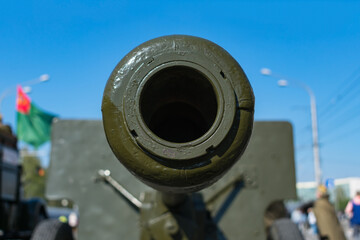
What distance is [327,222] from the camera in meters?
5.30

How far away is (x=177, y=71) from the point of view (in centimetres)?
225

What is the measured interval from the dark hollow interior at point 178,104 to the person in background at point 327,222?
10.4 feet

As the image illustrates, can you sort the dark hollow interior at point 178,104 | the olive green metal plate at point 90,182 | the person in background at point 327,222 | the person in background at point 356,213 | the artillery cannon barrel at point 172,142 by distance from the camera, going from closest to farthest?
1. the artillery cannon barrel at point 172,142
2. the dark hollow interior at point 178,104
3. the olive green metal plate at point 90,182
4. the person in background at point 327,222
5. the person in background at point 356,213

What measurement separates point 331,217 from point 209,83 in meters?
3.77

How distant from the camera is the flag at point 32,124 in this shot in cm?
1283

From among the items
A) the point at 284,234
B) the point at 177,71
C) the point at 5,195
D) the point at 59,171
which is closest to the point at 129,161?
the point at 177,71

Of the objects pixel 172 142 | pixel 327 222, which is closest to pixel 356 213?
pixel 327 222

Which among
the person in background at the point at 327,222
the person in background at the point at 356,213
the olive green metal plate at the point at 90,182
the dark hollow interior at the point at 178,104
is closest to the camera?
the dark hollow interior at the point at 178,104

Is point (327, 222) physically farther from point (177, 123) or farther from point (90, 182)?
point (177, 123)

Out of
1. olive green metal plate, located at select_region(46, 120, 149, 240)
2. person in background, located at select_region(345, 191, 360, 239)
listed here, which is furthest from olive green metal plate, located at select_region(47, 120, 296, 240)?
person in background, located at select_region(345, 191, 360, 239)

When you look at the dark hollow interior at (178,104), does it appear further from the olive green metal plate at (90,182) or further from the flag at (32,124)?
the flag at (32,124)

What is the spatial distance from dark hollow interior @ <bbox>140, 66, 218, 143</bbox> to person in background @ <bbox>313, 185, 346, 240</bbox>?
10.4ft

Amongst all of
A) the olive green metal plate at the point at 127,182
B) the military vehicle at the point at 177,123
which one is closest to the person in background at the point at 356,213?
the olive green metal plate at the point at 127,182

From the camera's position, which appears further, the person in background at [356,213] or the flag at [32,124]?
the flag at [32,124]
